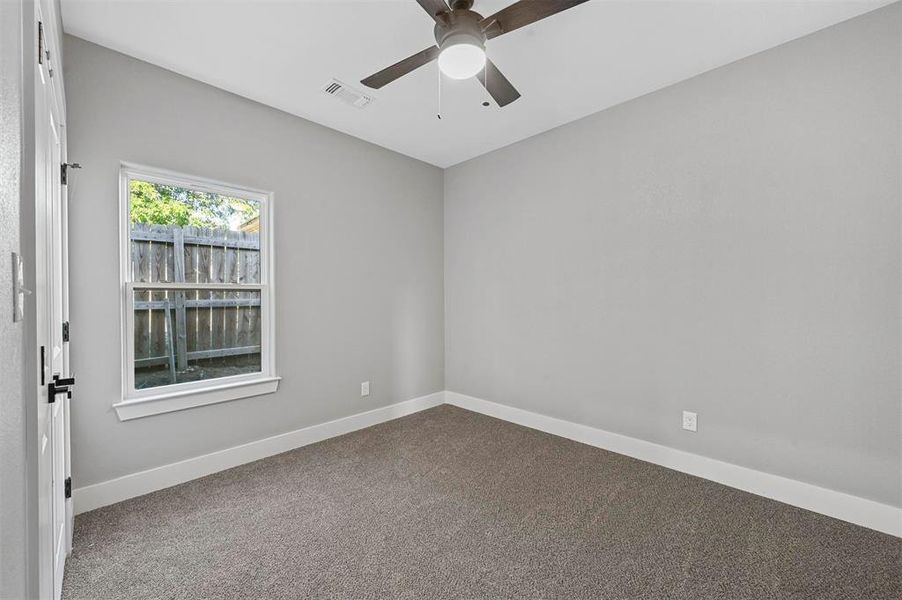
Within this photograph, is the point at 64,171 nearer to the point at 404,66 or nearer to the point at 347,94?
the point at 347,94

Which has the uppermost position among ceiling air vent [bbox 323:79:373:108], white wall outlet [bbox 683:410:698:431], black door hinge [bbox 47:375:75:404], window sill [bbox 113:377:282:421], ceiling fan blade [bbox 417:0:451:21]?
ceiling air vent [bbox 323:79:373:108]

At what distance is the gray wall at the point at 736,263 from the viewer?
2176 millimetres

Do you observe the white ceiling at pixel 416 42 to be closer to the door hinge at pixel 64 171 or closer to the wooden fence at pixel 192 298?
the door hinge at pixel 64 171

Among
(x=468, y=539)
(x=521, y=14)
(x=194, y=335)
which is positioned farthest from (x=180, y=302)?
(x=521, y=14)

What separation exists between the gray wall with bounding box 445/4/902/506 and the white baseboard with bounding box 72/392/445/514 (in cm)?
148

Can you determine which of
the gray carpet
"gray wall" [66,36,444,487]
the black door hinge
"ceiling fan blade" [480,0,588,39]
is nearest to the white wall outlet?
the gray carpet

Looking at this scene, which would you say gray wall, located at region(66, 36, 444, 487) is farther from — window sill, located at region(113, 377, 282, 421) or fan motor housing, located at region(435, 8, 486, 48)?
fan motor housing, located at region(435, 8, 486, 48)

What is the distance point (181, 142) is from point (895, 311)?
423 cm

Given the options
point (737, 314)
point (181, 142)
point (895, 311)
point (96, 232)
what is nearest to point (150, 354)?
point (96, 232)

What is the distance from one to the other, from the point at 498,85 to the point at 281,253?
2.03m

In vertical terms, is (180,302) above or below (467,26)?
below

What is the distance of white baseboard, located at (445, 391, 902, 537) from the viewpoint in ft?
7.11

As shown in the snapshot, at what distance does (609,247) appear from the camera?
3213 mm

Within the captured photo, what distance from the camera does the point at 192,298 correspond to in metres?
2.83
